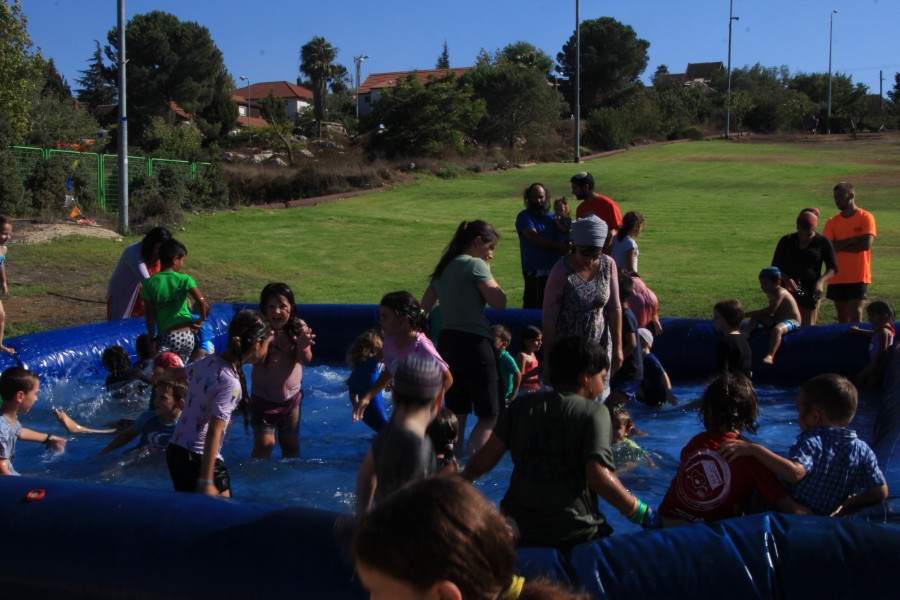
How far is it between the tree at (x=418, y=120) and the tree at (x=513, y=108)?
8.24 metres

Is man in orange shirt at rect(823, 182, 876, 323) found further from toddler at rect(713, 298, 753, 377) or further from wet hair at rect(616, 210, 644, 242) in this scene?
toddler at rect(713, 298, 753, 377)

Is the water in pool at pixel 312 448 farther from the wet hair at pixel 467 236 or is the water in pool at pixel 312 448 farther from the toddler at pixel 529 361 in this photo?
the wet hair at pixel 467 236

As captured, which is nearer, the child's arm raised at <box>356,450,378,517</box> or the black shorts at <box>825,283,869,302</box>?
the child's arm raised at <box>356,450,378,517</box>

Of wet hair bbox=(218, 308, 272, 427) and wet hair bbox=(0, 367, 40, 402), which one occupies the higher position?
wet hair bbox=(218, 308, 272, 427)

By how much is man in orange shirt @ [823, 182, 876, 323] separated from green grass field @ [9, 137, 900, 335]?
1.60 meters

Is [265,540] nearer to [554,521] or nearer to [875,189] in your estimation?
[554,521]

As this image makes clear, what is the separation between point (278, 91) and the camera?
10262cm

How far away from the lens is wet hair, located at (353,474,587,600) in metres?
1.33

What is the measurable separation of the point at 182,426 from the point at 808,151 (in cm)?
4639

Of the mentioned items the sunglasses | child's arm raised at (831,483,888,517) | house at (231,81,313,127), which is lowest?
child's arm raised at (831,483,888,517)

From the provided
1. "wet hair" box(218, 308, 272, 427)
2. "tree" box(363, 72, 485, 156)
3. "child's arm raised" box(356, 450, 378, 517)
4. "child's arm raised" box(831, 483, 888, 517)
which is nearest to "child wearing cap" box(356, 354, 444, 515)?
"child's arm raised" box(356, 450, 378, 517)

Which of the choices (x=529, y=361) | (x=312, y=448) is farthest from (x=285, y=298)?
(x=529, y=361)

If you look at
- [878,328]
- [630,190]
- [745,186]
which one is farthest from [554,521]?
[745,186]

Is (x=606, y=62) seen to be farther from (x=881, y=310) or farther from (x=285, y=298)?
(x=285, y=298)
